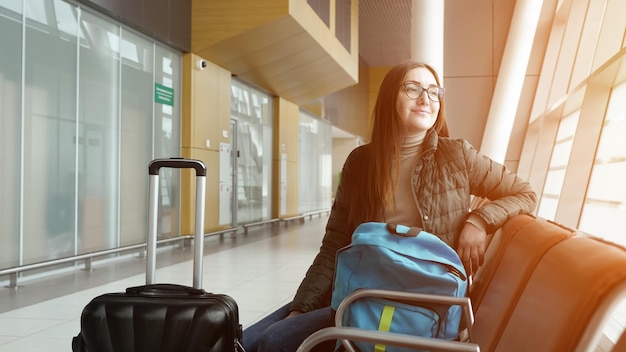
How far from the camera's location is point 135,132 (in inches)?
346

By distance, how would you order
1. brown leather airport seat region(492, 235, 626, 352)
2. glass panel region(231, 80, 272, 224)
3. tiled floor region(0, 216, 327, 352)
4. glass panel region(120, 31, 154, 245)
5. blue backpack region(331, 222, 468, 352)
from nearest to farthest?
brown leather airport seat region(492, 235, 626, 352), blue backpack region(331, 222, 468, 352), tiled floor region(0, 216, 327, 352), glass panel region(120, 31, 154, 245), glass panel region(231, 80, 272, 224)

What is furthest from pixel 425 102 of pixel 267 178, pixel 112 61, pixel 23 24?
pixel 267 178

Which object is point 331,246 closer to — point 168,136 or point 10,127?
point 10,127

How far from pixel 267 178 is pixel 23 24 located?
935 centimetres

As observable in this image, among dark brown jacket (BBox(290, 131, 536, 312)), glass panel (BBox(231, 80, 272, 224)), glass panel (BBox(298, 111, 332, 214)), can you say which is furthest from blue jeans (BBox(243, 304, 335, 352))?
glass panel (BBox(298, 111, 332, 214))

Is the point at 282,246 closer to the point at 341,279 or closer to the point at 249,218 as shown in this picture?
the point at 249,218

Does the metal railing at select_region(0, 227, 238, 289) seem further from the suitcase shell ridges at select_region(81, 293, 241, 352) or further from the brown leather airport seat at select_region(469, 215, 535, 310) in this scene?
the brown leather airport seat at select_region(469, 215, 535, 310)

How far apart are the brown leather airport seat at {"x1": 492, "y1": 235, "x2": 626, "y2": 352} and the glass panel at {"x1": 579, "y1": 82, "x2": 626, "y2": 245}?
9.25 feet

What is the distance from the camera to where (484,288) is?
1.96m

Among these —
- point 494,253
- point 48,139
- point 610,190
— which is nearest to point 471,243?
point 494,253

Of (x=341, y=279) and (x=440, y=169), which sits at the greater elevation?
(x=440, y=169)

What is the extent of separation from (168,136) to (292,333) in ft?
27.8

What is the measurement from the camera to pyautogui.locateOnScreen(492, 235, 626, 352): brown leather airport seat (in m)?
0.99

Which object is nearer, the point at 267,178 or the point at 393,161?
the point at 393,161
